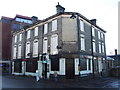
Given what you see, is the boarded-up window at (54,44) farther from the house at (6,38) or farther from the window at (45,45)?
the house at (6,38)

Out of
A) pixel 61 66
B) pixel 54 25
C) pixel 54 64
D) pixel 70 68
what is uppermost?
pixel 54 25

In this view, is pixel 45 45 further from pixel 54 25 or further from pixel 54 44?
pixel 54 25

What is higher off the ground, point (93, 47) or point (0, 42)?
point (0, 42)

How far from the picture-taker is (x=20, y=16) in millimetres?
41812

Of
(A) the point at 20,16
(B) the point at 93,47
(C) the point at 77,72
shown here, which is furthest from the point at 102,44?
(A) the point at 20,16

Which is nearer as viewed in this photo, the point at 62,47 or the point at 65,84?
the point at 65,84

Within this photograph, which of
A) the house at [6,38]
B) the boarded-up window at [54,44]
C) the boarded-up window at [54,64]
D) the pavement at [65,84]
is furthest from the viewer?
the house at [6,38]

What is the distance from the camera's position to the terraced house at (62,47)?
1915cm

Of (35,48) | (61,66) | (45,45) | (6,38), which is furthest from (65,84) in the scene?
(6,38)

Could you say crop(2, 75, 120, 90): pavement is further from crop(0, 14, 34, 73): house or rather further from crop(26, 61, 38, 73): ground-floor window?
crop(0, 14, 34, 73): house

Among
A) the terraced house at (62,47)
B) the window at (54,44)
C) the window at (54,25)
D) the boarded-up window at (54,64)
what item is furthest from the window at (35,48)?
the window at (54,25)

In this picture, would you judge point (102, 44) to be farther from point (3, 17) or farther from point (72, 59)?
point (3, 17)

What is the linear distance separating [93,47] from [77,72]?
7598mm

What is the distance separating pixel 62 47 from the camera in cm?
1939
